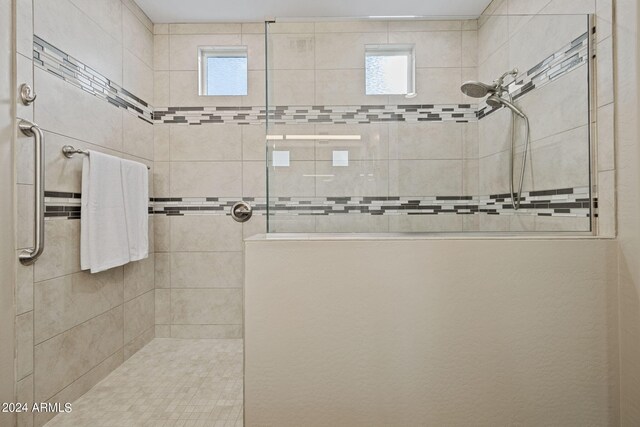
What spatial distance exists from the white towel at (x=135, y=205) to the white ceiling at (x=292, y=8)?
3.87 feet

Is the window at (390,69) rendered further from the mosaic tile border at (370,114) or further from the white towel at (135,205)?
the white towel at (135,205)

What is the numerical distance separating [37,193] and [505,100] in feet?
6.77

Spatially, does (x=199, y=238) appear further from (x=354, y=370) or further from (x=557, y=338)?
(x=557, y=338)

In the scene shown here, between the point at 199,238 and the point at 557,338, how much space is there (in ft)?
7.80

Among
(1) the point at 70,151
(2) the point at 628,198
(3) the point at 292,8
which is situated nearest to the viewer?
(2) the point at 628,198

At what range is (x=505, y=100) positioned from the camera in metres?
1.66

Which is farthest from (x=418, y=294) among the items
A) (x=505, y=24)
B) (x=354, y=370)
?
(x=505, y=24)

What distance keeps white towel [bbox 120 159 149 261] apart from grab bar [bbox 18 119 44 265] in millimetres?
646

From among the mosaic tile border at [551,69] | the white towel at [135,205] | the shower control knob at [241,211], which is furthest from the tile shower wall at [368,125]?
the shower control knob at [241,211]

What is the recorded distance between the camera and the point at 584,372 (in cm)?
148

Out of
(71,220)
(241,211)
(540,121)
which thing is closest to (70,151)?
(71,220)

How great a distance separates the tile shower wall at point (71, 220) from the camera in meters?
1.63

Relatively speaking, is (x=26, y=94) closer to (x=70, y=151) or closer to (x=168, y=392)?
(x=70, y=151)

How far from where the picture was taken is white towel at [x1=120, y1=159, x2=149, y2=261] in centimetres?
228
